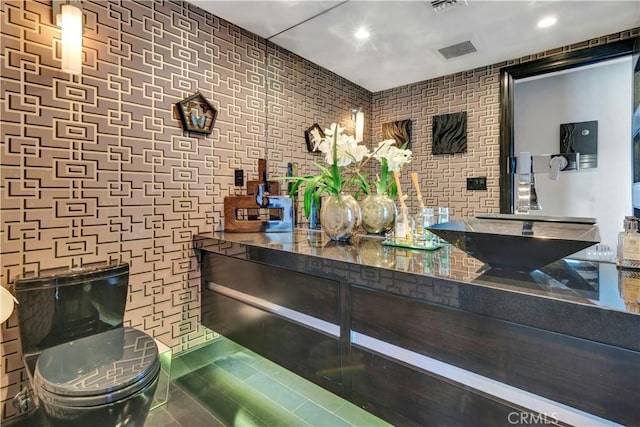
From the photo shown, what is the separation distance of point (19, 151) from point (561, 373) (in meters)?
2.01

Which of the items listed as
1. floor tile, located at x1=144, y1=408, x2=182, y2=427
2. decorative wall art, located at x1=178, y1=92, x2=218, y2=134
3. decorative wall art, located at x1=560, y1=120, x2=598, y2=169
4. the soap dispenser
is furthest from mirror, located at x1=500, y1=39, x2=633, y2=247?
floor tile, located at x1=144, y1=408, x2=182, y2=427

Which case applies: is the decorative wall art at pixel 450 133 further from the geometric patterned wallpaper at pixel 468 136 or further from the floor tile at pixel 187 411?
the floor tile at pixel 187 411

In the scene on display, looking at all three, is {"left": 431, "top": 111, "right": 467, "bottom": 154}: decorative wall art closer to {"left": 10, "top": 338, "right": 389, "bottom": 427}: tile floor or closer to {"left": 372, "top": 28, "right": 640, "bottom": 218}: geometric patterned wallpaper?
{"left": 372, "top": 28, "right": 640, "bottom": 218}: geometric patterned wallpaper

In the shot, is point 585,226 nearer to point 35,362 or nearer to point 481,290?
point 481,290

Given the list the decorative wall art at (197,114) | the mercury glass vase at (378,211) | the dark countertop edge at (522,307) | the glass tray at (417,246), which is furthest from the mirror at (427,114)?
the dark countertop edge at (522,307)

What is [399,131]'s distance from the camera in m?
1.90

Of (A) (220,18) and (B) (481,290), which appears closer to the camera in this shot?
(B) (481,290)

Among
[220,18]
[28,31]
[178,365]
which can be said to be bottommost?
[178,365]

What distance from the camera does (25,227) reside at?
1302 mm

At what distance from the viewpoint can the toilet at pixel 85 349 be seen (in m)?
1.01

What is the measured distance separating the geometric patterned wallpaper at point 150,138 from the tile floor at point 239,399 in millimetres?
161

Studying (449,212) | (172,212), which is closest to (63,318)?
(172,212)

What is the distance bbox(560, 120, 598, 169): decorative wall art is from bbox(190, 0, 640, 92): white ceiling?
0.50 meters

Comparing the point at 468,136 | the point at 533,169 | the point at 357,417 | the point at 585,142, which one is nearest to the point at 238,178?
the point at 468,136
